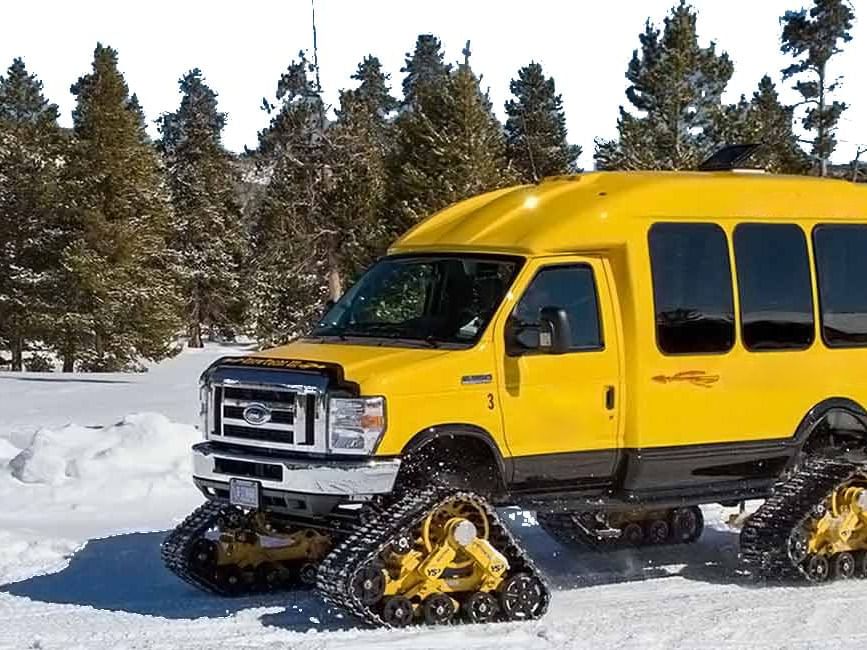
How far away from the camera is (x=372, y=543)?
24.8 ft

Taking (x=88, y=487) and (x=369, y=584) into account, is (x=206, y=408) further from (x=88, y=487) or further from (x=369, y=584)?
(x=88, y=487)

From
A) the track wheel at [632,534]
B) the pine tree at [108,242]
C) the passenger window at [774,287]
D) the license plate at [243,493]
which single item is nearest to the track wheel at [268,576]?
the license plate at [243,493]

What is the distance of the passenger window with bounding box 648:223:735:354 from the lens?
8.88m

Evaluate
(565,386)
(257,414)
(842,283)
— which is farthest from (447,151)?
(257,414)

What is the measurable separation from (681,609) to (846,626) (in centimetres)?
102

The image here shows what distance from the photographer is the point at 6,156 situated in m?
48.5

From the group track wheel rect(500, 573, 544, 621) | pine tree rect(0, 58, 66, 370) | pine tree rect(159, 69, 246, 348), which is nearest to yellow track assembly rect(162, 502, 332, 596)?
track wheel rect(500, 573, 544, 621)

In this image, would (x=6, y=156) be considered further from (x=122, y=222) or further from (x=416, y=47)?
(x=416, y=47)

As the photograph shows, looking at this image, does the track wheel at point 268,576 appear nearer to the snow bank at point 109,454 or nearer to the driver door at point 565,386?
the driver door at point 565,386

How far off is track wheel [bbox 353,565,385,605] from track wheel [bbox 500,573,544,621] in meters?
0.80

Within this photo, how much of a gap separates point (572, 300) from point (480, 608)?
210cm

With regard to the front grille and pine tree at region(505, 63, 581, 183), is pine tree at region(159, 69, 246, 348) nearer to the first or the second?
pine tree at region(505, 63, 581, 183)

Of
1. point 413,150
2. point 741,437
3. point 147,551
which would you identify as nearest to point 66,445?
point 147,551

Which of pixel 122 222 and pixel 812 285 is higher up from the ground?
pixel 122 222
